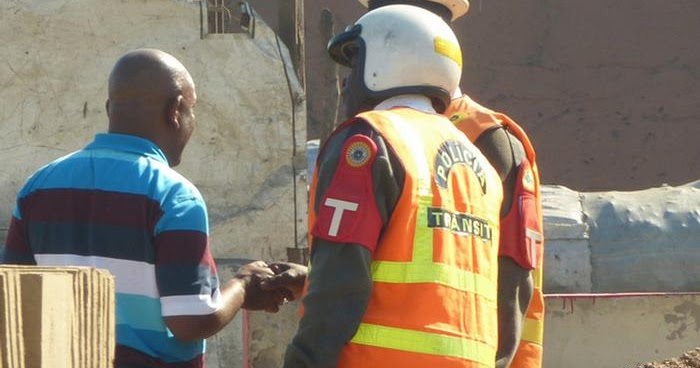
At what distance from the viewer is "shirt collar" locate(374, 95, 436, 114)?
3.51m

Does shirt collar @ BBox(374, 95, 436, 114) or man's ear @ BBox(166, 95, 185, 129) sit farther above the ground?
shirt collar @ BBox(374, 95, 436, 114)

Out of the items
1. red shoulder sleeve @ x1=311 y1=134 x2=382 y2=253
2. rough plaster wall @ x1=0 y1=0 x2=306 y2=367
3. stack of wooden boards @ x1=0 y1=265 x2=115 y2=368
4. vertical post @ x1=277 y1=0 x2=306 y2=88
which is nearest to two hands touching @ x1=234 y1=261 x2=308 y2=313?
red shoulder sleeve @ x1=311 y1=134 x2=382 y2=253

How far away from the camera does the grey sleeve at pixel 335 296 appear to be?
10.4 feet

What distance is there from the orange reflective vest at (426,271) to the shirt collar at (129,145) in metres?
0.49

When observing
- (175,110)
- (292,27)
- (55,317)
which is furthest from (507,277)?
(292,27)

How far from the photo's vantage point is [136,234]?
123 inches

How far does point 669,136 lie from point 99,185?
11.4 m

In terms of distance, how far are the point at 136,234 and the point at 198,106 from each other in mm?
3306

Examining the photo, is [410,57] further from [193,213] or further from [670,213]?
[670,213]

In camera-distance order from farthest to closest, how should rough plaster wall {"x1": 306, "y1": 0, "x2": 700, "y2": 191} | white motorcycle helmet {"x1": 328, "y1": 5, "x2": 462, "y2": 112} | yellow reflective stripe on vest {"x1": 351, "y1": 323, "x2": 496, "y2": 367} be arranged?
rough plaster wall {"x1": 306, "y1": 0, "x2": 700, "y2": 191}
white motorcycle helmet {"x1": 328, "y1": 5, "x2": 462, "y2": 112}
yellow reflective stripe on vest {"x1": 351, "y1": 323, "x2": 496, "y2": 367}

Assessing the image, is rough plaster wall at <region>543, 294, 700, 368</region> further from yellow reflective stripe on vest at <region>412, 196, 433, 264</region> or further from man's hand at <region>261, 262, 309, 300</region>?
yellow reflective stripe on vest at <region>412, 196, 433, 264</region>

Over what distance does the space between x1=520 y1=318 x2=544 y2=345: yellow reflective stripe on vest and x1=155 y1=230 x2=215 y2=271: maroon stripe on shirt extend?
1228mm

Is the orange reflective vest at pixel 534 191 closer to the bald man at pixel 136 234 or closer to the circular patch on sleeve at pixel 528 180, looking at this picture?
the circular patch on sleeve at pixel 528 180

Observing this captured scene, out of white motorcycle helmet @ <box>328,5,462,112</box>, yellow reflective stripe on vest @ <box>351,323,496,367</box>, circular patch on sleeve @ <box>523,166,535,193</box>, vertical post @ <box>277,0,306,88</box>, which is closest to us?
yellow reflective stripe on vest @ <box>351,323,496,367</box>
